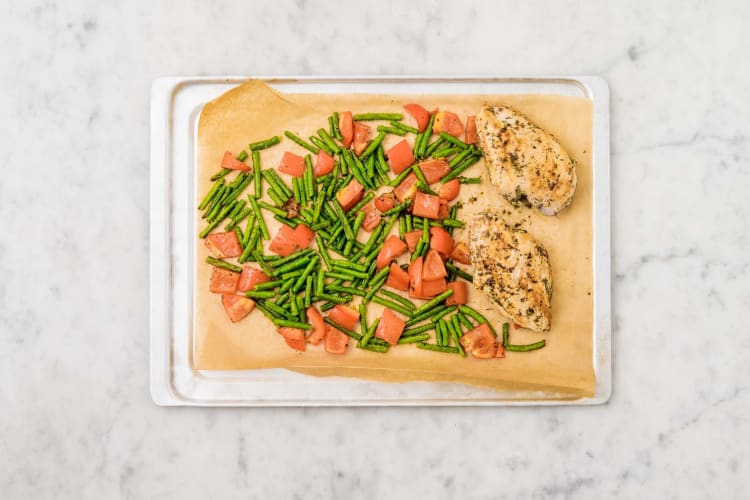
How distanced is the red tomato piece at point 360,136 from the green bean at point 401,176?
0.23 metres

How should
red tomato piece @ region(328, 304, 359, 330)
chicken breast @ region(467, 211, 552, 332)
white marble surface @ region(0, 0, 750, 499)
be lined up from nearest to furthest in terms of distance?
1. chicken breast @ region(467, 211, 552, 332)
2. red tomato piece @ region(328, 304, 359, 330)
3. white marble surface @ region(0, 0, 750, 499)

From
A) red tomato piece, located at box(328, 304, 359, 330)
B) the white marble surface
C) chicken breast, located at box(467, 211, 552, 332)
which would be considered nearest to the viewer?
chicken breast, located at box(467, 211, 552, 332)

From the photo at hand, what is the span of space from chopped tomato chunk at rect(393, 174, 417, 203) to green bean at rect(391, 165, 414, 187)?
1cm

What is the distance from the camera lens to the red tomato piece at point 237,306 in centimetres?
337

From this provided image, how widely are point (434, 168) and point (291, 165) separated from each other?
74 cm

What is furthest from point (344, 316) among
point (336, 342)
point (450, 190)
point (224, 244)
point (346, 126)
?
point (346, 126)

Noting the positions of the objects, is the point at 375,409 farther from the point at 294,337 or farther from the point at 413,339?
the point at 294,337

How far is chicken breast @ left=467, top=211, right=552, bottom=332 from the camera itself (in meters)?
3.25

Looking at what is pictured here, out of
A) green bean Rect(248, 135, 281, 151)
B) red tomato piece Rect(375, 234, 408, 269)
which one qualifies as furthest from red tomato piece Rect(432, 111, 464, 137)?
green bean Rect(248, 135, 281, 151)

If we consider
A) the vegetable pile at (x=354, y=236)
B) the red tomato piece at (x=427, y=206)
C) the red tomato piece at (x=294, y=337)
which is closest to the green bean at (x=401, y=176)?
the vegetable pile at (x=354, y=236)

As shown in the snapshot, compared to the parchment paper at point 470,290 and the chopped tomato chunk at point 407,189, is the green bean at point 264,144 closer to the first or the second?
the parchment paper at point 470,290

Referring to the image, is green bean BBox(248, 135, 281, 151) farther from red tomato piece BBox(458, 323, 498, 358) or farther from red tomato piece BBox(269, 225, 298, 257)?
red tomato piece BBox(458, 323, 498, 358)

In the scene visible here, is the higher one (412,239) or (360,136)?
(360,136)

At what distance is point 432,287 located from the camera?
10.9 ft
